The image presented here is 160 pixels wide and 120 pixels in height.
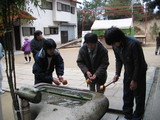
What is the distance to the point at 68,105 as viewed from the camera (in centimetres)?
206

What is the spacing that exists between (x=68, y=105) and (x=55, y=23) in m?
19.8

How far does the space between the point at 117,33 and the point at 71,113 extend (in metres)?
1.19

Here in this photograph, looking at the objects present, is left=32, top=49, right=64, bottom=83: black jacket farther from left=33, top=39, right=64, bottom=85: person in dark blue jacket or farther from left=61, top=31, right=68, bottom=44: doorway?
left=61, top=31, right=68, bottom=44: doorway

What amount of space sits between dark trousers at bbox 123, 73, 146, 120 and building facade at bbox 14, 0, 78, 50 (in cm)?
1457

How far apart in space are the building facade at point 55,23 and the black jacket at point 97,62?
14.0 meters

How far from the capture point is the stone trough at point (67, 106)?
1785mm

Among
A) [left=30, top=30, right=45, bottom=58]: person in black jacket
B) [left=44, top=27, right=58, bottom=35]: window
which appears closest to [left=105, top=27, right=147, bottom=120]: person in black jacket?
[left=30, top=30, right=45, bottom=58]: person in black jacket

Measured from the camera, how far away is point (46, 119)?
174cm

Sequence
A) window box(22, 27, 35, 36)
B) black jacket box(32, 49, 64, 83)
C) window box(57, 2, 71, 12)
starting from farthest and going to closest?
window box(57, 2, 71, 12) < window box(22, 27, 35, 36) < black jacket box(32, 49, 64, 83)

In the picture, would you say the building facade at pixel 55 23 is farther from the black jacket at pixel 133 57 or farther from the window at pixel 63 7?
the black jacket at pixel 133 57

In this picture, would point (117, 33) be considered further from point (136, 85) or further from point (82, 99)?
A: point (82, 99)

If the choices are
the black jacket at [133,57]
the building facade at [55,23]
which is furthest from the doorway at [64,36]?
the black jacket at [133,57]

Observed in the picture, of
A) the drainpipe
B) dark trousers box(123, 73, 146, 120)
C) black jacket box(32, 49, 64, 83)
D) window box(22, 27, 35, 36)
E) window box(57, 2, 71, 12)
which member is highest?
window box(57, 2, 71, 12)

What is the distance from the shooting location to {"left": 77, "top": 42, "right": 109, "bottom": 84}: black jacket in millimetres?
2893
